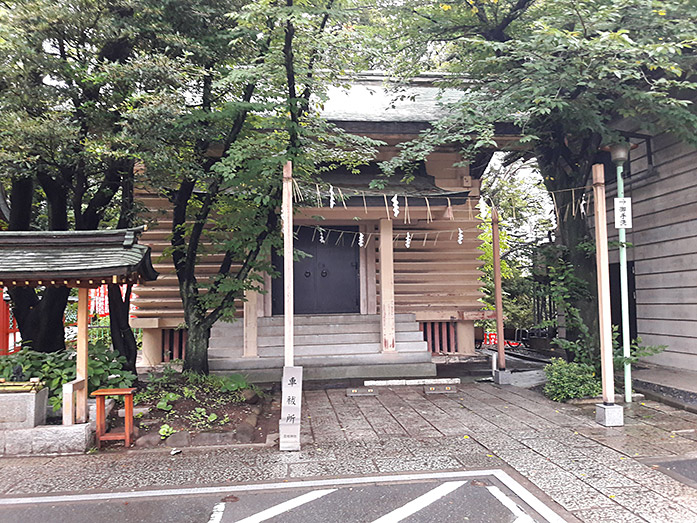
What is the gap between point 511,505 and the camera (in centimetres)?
423

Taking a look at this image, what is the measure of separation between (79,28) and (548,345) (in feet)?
47.4

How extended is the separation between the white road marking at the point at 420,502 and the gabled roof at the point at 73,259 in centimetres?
422

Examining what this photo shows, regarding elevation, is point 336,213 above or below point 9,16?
below

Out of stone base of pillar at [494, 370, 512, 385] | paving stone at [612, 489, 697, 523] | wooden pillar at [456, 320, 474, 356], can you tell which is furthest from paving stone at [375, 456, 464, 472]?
wooden pillar at [456, 320, 474, 356]

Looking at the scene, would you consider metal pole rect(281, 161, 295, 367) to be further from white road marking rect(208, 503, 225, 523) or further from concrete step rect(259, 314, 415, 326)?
concrete step rect(259, 314, 415, 326)

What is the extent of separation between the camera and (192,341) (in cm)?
848

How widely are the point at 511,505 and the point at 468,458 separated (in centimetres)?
120

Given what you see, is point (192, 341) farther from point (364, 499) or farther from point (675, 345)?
point (675, 345)

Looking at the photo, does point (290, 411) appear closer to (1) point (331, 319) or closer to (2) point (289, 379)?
(2) point (289, 379)

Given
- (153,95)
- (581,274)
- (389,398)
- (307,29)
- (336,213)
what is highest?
(307,29)

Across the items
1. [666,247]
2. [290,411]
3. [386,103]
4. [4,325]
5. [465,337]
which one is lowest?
[290,411]

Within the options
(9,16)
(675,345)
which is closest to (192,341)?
(9,16)

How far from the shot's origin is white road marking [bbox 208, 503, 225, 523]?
402 centimetres

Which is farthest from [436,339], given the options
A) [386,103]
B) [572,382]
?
[386,103]
